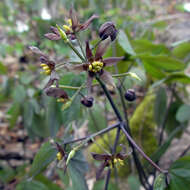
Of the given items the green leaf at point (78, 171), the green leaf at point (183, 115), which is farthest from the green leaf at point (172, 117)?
the green leaf at point (78, 171)

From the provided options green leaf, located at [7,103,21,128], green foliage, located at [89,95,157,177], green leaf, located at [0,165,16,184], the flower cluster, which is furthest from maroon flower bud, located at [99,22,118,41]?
green leaf, located at [0,165,16,184]

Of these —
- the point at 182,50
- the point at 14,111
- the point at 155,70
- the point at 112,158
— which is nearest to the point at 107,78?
the point at 112,158

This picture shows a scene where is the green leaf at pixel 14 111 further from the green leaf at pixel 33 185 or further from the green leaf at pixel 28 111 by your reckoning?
the green leaf at pixel 33 185

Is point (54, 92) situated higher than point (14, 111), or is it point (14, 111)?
point (14, 111)

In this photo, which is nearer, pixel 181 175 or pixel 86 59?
pixel 86 59

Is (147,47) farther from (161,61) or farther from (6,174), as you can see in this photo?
(6,174)

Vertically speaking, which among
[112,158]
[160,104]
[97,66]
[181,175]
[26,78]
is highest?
[26,78]

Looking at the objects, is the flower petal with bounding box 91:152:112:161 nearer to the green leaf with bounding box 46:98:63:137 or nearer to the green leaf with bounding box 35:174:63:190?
the green leaf with bounding box 46:98:63:137
